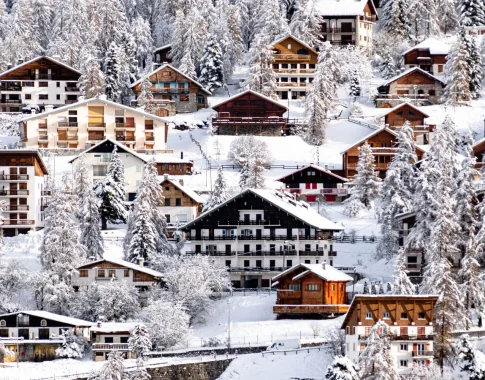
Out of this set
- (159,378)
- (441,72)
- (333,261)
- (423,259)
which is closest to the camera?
(159,378)

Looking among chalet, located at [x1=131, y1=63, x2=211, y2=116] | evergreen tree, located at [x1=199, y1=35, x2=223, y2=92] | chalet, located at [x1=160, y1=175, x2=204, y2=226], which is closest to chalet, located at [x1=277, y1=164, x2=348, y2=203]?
chalet, located at [x1=160, y1=175, x2=204, y2=226]

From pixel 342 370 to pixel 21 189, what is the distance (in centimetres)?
4542

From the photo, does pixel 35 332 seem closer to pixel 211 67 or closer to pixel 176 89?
pixel 176 89

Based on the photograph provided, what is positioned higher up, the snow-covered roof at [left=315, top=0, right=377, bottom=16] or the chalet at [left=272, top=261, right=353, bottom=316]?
the snow-covered roof at [left=315, top=0, right=377, bottom=16]

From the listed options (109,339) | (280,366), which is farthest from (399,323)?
(109,339)

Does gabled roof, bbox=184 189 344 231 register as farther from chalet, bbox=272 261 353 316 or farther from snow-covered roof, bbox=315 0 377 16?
snow-covered roof, bbox=315 0 377 16

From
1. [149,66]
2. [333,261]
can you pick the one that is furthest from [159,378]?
[149,66]

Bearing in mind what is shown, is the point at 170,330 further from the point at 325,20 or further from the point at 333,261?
the point at 325,20

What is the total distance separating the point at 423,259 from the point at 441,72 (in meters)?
59.4

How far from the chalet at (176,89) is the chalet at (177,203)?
31839mm

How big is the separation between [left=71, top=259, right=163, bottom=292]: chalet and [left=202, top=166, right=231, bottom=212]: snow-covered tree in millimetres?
14105

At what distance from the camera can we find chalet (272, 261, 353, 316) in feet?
379

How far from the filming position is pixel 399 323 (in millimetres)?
106500

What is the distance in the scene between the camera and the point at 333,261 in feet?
417
